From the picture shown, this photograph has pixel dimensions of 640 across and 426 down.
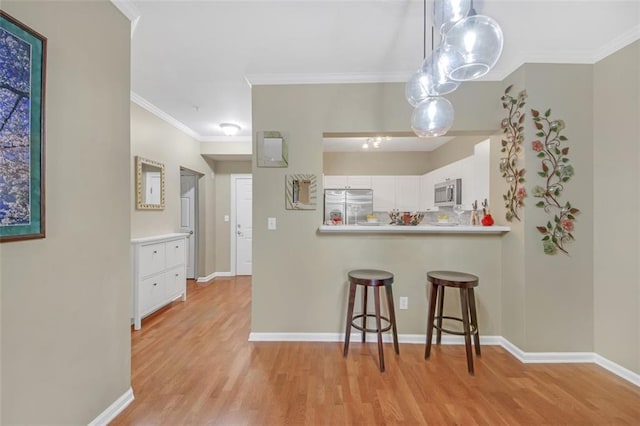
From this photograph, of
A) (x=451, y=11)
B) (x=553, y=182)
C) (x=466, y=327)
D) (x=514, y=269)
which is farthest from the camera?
(x=514, y=269)

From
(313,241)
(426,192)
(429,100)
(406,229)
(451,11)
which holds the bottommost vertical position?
(313,241)

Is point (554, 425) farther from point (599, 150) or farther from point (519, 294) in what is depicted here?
point (599, 150)

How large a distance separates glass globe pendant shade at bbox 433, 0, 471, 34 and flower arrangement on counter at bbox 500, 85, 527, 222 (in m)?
1.51

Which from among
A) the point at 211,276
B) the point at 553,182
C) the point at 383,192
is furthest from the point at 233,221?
the point at 553,182

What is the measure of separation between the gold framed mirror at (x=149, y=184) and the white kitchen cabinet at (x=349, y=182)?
Answer: 2800mm

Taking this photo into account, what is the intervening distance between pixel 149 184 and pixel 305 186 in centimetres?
216

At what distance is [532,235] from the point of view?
227cm

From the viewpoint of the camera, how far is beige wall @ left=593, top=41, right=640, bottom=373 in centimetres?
199

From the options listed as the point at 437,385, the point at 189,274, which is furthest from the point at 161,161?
the point at 437,385

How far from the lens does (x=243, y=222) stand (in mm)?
5316

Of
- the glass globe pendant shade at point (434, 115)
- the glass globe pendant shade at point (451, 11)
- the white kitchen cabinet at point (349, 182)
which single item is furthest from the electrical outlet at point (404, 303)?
the white kitchen cabinet at point (349, 182)

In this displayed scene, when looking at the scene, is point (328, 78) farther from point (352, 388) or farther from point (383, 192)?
point (383, 192)

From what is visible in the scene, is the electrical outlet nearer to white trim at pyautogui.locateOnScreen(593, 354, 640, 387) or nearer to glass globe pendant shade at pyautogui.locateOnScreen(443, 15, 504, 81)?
white trim at pyautogui.locateOnScreen(593, 354, 640, 387)

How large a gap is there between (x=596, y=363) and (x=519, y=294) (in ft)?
2.49
